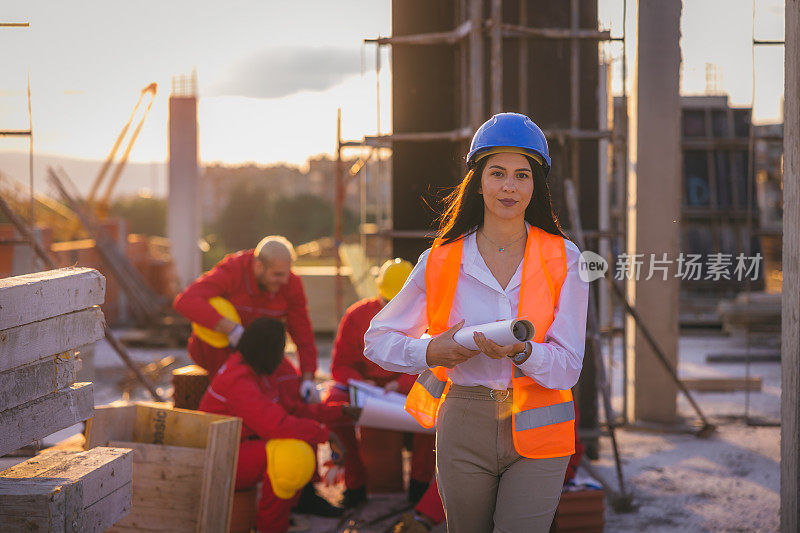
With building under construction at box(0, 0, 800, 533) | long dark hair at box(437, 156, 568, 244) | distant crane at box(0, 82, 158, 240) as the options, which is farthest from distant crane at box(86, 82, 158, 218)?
long dark hair at box(437, 156, 568, 244)

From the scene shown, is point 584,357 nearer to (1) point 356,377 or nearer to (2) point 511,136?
(1) point 356,377

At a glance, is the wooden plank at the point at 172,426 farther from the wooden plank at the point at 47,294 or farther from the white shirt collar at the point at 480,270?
the white shirt collar at the point at 480,270

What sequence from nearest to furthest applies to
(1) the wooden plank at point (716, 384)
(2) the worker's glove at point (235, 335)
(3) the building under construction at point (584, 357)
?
(3) the building under construction at point (584, 357), (2) the worker's glove at point (235, 335), (1) the wooden plank at point (716, 384)

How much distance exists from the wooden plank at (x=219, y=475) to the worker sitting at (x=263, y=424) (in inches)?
19.2

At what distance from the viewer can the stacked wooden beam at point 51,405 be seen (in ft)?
8.76

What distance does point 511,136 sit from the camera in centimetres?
268

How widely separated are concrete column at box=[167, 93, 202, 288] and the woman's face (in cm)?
2039

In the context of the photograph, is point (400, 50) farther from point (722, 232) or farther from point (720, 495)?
point (722, 232)

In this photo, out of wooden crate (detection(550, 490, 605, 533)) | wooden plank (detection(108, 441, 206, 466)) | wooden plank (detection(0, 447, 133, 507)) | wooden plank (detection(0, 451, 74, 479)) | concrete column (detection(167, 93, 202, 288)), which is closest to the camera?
wooden plank (detection(0, 447, 133, 507))

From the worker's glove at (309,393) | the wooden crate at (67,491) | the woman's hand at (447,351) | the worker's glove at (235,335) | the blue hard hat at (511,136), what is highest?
the blue hard hat at (511,136)

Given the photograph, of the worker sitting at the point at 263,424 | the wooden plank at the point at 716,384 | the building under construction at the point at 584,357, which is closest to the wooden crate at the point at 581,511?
the building under construction at the point at 584,357

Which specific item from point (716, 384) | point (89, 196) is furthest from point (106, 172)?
point (716, 384)

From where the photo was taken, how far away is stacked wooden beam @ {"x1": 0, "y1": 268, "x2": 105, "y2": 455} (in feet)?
8.90

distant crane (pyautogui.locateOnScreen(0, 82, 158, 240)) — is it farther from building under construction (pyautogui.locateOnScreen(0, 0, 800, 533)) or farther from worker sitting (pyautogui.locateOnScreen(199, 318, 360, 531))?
worker sitting (pyautogui.locateOnScreen(199, 318, 360, 531))
